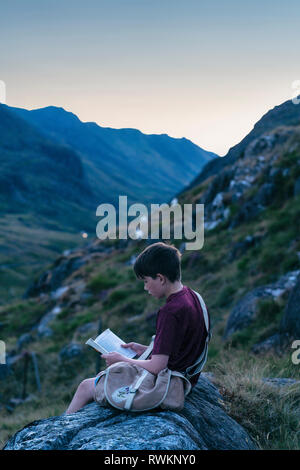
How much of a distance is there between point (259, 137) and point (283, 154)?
958 centimetres

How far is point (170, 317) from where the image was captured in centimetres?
333

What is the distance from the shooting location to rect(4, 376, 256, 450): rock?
2887 millimetres

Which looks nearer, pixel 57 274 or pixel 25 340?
pixel 25 340

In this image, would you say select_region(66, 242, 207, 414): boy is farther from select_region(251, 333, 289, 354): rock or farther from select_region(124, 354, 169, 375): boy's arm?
select_region(251, 333, 289, 354): rock

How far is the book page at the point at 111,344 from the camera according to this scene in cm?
378

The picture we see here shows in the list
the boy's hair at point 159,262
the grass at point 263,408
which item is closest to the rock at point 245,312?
the grass at point 263,408

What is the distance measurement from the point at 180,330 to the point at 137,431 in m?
0.74

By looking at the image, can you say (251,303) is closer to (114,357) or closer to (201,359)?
(201,359)

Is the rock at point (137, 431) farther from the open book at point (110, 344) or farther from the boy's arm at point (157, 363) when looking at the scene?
the open book at point (110, 344)

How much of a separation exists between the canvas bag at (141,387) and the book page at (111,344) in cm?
25

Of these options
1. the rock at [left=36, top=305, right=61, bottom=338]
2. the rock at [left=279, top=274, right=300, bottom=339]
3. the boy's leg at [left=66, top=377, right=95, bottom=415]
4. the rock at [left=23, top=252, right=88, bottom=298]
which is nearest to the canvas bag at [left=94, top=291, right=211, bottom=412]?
the boy's leg at [left=66, top=377, right=95, bottom=415]

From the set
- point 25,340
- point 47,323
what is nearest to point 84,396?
point 25,340

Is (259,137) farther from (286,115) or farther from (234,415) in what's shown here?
(234,415)

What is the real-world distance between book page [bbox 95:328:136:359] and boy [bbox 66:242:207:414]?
0.21 m
